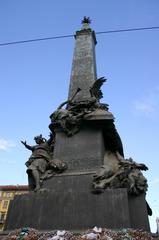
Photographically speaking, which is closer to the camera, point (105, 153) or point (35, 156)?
point (35, 156)

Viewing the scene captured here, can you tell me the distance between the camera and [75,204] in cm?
689

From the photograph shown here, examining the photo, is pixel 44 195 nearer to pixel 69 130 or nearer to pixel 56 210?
pixel 56 210

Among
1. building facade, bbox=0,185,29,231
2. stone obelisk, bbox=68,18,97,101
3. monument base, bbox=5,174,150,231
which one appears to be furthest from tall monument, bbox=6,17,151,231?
building facade, bbox=0,185,29,231

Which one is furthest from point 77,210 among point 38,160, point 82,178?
point 38,160

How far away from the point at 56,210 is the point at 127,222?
5.53 feet

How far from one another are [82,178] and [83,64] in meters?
6.23

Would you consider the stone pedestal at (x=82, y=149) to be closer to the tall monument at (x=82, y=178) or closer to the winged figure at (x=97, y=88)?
the tall monument at (x=82, y=178)

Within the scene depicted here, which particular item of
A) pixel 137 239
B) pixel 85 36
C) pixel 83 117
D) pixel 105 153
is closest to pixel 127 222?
pixel 137 239

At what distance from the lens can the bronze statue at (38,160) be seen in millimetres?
7961

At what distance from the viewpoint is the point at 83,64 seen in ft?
40.9

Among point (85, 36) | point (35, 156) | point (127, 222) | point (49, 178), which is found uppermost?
point (85, 36)

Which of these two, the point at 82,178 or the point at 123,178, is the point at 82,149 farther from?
the point at 123,178

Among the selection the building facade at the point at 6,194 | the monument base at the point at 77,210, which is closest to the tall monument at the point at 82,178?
the monument base at the point at 77,210

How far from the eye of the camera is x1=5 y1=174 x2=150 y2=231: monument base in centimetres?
652
